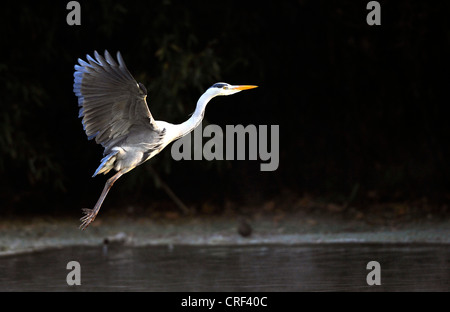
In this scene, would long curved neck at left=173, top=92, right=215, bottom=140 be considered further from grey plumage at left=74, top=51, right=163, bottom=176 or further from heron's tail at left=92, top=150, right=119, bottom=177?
heron's tail at left=92, top=150, right=119, bottom=177

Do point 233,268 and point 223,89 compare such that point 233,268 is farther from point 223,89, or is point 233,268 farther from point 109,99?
point 109,99

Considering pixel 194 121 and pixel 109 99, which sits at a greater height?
pixel 109 99

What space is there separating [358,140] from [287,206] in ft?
5.75

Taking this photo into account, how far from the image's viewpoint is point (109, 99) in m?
6.24

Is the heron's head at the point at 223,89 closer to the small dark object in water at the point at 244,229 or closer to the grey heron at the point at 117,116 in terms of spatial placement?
the grey heron at the point at 117,116

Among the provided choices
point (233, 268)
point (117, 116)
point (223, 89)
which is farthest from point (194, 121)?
point (233, 268)

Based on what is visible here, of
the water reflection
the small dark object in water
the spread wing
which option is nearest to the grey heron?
the spread wing

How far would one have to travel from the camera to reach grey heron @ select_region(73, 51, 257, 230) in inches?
241

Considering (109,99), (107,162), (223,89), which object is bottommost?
(107,162)

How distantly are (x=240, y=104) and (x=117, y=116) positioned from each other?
7034 millimetres

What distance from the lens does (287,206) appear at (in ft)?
42.2

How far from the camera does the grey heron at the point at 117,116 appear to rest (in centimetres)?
612

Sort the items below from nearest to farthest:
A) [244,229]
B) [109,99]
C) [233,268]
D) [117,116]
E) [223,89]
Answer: [109,99] → [117,116] → [223,89] → [233,268] → [244,229]

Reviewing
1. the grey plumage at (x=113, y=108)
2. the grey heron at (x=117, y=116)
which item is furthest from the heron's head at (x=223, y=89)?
the grey plumage at (x=113, y=108)
